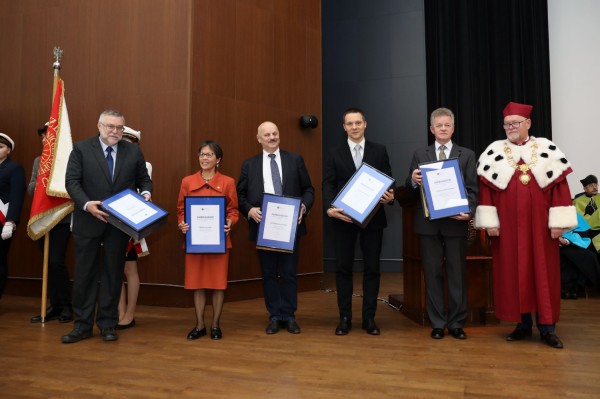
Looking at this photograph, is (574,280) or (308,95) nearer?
(574,280)

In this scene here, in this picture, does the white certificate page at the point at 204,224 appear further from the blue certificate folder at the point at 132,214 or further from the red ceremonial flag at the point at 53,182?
the red ceremonial flag at the point at 53,182

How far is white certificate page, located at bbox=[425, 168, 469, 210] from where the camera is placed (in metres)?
3.11

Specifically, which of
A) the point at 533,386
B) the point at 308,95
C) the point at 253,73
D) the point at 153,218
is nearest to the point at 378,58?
the point at 308,95

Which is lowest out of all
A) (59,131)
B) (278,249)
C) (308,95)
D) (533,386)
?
(533,386)

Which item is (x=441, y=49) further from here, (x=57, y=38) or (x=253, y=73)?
(x=57, y=38)

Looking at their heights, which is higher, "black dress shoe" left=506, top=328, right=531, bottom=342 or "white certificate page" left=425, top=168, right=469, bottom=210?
"white certificate page" left=425, top=168, right=469, bottom=210

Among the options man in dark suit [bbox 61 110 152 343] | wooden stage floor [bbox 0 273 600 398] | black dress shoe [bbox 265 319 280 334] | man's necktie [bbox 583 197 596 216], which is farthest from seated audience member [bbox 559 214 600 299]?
man in dark suit [bbox 61 110 152 343]

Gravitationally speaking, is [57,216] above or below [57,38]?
below

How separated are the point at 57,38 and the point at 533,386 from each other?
5186mm

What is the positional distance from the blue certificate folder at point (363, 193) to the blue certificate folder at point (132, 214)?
43.5 inches

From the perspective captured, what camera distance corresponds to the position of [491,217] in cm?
320

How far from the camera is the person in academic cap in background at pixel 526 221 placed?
3.09m

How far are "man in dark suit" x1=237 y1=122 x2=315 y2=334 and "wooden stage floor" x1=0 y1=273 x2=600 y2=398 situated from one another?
22cm

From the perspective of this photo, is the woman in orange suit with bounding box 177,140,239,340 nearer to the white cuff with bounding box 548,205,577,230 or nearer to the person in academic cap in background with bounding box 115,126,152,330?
the person in academic cap in background with bounding box 115,126,152,330
